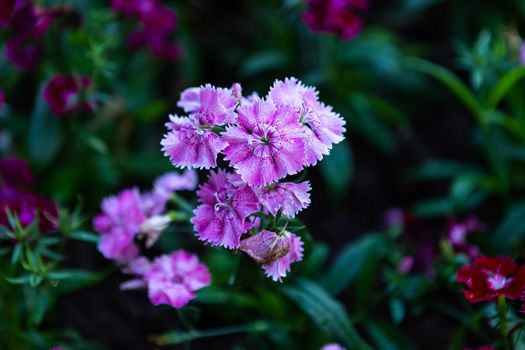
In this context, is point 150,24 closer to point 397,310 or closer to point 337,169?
point 337,169

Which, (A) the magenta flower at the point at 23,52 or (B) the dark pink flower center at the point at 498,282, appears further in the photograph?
(A) the magenta flower at the point at 23,52

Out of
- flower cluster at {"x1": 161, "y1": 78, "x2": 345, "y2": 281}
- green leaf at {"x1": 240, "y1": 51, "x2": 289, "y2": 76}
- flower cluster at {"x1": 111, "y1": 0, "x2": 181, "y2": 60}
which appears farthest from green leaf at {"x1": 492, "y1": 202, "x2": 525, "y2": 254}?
flower cluster at {"x1": 111, "y1": 0, "x2": 181, "y2": 60}

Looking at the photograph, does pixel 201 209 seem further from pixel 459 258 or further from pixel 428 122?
pixel 428 122

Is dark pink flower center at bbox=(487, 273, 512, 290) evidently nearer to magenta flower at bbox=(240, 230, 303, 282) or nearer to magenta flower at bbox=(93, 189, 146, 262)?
magenta flower at bbox=(240, 230, 303, 282)

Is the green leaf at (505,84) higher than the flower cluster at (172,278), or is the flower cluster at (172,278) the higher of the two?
the green leaf at (505,84)

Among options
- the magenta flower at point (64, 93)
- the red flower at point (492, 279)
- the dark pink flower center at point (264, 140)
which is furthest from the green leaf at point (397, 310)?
the magenta flower at point (64, 93)

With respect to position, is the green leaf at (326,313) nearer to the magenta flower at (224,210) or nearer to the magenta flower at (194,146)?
the magenta flower at (224,210)
